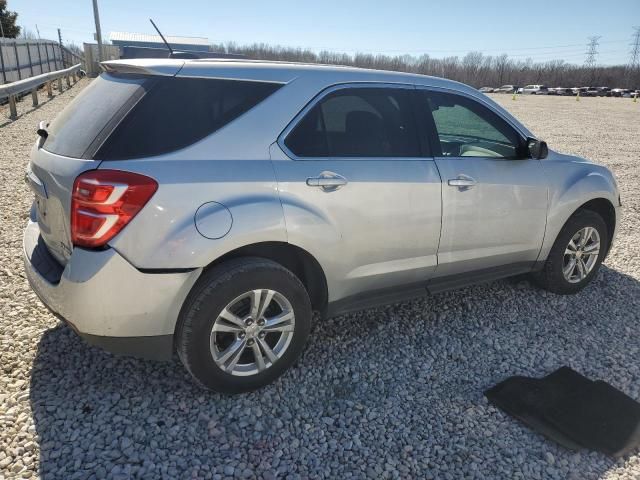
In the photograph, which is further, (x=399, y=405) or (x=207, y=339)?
(x=399, y=405)

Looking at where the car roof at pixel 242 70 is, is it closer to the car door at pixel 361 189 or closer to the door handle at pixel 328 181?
the car door at pixel 361 189

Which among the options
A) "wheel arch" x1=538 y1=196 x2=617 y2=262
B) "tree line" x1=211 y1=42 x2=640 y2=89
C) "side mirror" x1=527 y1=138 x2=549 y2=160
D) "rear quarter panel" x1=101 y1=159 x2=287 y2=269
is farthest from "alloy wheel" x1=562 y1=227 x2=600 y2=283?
"tree line" x1=211 y1=42 x2=640 y2=89

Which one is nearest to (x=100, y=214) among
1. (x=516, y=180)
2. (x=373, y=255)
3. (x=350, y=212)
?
(x=350, y=212)

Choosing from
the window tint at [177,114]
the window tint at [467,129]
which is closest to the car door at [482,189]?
the window tint at [467,129]

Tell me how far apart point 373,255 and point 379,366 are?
2.49ft

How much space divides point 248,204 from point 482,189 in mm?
1832

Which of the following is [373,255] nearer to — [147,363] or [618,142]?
[147,363]

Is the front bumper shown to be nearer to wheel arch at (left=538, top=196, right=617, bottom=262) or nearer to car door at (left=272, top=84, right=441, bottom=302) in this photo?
car door at (left=272, top=84, right=441, bottom=302)

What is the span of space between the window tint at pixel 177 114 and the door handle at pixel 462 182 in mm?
1432

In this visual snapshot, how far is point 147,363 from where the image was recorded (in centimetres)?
328

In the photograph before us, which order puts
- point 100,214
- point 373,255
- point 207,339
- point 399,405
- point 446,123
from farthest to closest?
point 446,123, point 373,255, point 399,405, point 207,339, point 100,214

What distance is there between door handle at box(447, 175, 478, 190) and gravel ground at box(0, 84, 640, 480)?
3.72 ft

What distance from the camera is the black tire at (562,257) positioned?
4.35m

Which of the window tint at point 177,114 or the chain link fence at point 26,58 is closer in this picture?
the window tint at point 177,114
